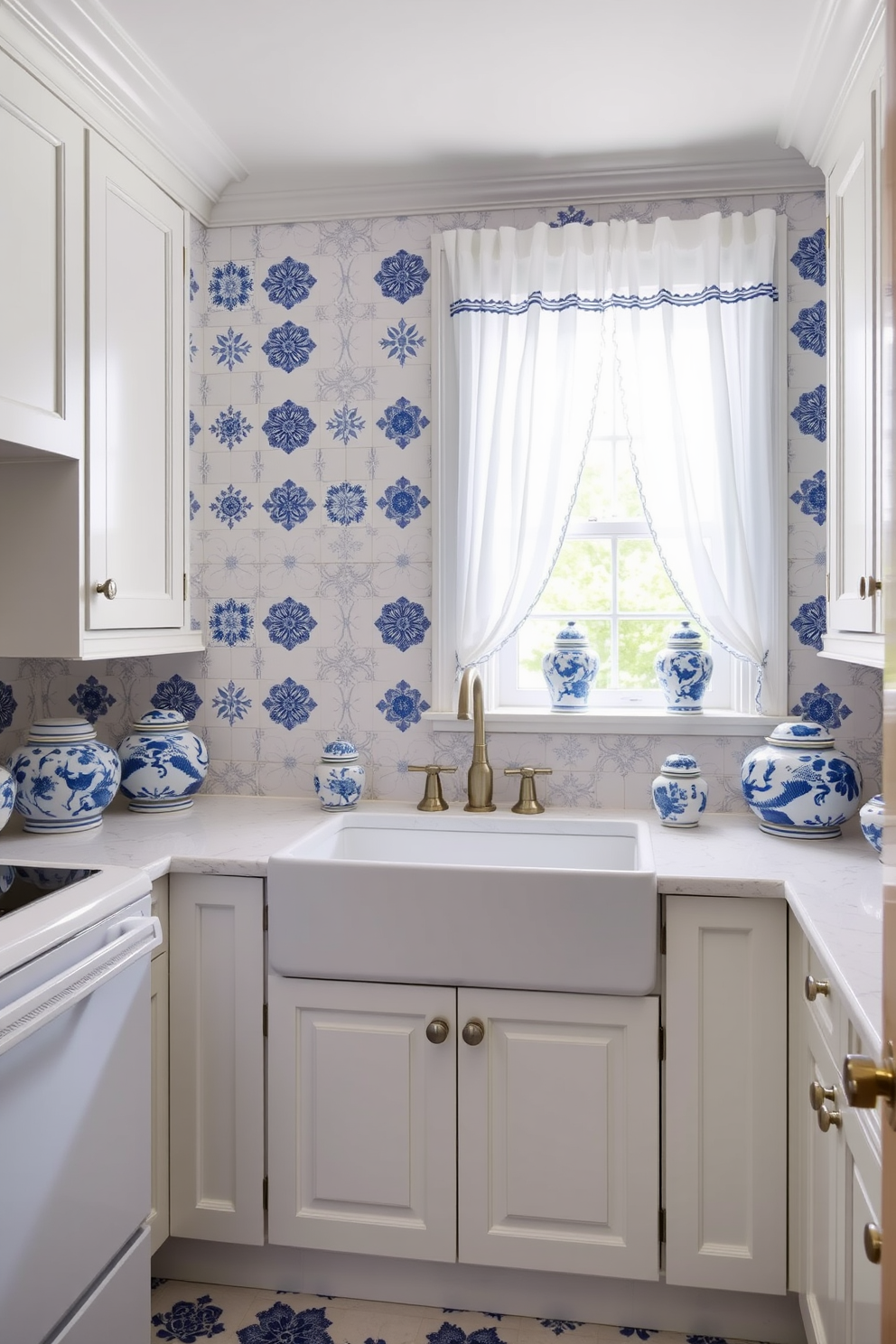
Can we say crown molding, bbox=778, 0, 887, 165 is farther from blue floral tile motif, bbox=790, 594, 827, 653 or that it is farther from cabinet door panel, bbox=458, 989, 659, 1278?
cabinet door panel, bbox=458, 989, 659, 1278

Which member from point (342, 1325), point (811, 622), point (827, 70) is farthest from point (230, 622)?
point (827, 70)

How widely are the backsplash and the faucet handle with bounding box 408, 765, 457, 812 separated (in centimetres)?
9

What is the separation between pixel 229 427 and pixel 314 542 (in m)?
0.38

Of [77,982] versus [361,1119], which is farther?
[361,1119]

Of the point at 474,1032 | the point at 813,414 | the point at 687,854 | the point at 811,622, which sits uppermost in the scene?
the point at 813,414

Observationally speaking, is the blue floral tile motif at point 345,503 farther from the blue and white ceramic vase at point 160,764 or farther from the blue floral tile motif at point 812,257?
the blue floral tile motif at point 812,257

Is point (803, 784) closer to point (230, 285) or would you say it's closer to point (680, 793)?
point (680, 793)

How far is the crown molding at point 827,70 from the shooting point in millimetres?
1693

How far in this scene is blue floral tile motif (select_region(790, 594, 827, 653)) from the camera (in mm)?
2311

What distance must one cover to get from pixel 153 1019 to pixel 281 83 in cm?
190

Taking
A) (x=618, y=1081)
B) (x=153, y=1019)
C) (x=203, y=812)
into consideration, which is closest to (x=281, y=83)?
(x=203, y=812)

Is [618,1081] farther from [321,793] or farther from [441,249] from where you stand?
[441,249]

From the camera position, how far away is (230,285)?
100 inches

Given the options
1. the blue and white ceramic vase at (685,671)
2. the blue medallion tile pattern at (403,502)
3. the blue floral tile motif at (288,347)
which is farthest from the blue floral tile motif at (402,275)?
the blue and white ceramic vase at (685,671)
